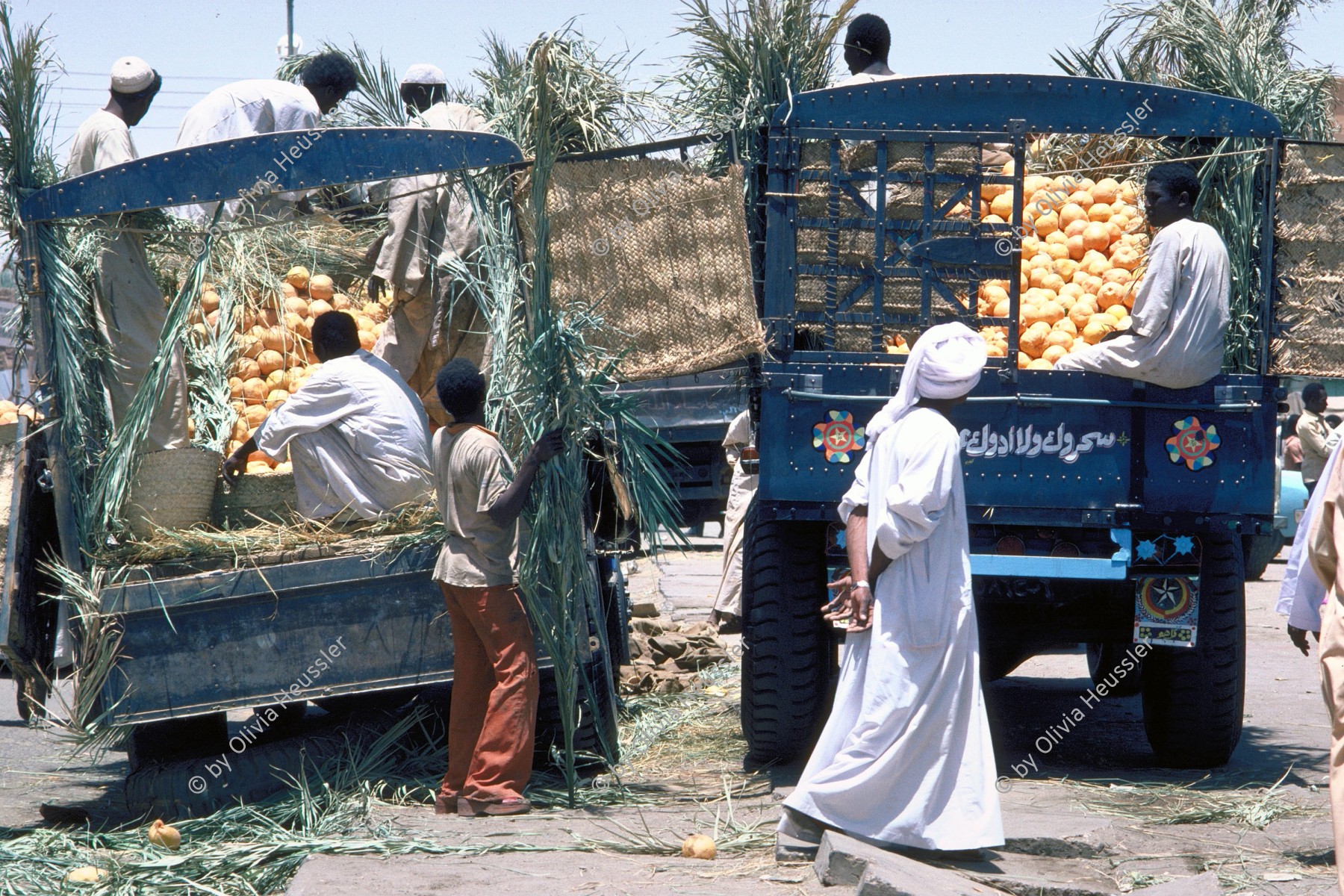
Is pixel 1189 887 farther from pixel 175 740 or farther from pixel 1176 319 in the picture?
pixel 175 740

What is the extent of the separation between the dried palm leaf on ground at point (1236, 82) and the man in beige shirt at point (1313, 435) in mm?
8225

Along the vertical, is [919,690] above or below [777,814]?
above

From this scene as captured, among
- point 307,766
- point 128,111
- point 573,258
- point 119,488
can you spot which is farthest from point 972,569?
point 128,111

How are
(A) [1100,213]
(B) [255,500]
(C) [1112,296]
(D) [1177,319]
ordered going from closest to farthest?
(D) [1177,319] → (B) [255,500] → (C) [1112,296] → (A) [1100,213]

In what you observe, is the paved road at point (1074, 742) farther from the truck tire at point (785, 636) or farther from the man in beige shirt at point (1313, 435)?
the man in beige shirt at point (1313, 435)

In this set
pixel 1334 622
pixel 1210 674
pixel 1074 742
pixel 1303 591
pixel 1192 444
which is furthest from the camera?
pixel 1074 742

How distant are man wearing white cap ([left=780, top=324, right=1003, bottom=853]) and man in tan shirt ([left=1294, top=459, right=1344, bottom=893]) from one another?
0.98m

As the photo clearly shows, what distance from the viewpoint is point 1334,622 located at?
420 centimetres

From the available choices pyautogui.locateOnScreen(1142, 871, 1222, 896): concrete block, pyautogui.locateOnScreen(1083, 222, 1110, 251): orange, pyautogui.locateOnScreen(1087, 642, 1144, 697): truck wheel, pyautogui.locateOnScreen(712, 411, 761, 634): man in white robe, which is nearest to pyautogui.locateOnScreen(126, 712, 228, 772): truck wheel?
pyautogui.locateOnScreen(1142, 871, 1222, 896): concrete block

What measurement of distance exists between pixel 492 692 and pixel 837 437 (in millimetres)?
1644

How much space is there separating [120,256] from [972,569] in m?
3.58

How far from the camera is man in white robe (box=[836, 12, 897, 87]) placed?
6613 millimetres

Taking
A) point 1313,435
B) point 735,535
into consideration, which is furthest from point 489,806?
point 1313,435

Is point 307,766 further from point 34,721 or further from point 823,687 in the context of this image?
point 823,687
